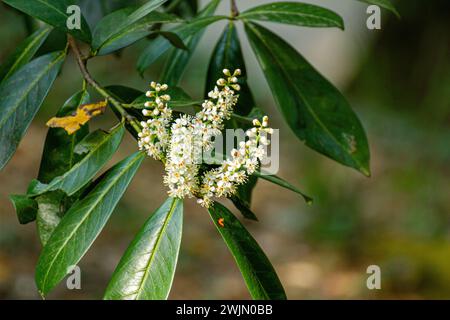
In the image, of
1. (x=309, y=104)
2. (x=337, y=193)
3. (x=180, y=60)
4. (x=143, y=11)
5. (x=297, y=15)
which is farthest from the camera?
(x=337, y=193)

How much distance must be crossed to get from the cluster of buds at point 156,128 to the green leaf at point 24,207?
0.70ft

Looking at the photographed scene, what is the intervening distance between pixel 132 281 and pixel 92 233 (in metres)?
0.09

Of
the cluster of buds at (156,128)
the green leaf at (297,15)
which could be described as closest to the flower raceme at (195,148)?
the cluster of buds at (156,128)

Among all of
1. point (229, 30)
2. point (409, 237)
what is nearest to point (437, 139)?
point (409, 237)

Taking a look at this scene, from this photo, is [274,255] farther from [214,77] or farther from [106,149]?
[106,149]

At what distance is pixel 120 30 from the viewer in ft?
3.26

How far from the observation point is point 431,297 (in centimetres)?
249

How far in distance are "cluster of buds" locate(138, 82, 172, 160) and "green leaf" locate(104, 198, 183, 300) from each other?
8cm

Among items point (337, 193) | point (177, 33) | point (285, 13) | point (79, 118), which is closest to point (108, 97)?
point (79, 118)

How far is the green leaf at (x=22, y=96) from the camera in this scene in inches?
39.5

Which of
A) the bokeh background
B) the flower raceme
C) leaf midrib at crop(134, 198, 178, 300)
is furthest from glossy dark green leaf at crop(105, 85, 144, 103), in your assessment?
the bokeh background

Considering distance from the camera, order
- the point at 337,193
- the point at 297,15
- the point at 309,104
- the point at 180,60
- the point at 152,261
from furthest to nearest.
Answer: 1. the point at 337,193
2. the point at 180,60
3. the point at 309,104
4. the point at 297,15
5. the point at 152,261

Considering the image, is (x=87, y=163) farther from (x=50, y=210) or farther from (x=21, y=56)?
(x=21, y=56)

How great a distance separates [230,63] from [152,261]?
21.4 inches
